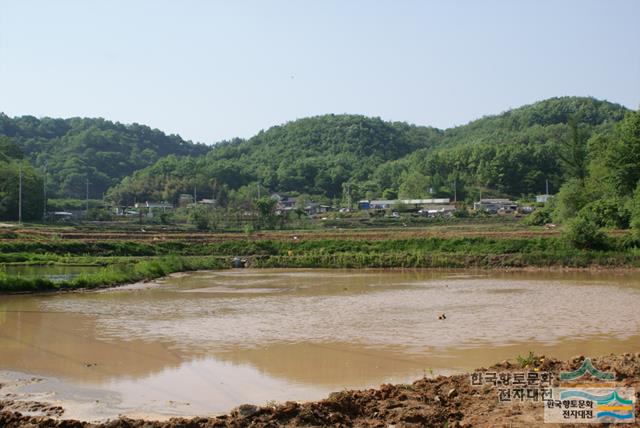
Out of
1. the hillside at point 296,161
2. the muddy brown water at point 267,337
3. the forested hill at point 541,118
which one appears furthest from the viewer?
the forested hill at point 541,118

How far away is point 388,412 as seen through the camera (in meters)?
9.34

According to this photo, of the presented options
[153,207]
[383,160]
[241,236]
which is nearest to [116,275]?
[241,236]

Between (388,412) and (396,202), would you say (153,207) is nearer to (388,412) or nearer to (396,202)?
(396,202)

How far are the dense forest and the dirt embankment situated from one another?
48025 millimetres

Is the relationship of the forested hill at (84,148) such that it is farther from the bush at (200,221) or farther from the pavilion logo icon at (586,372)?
the pavilion logo icon at (586,372)

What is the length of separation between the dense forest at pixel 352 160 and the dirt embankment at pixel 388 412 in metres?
48.0

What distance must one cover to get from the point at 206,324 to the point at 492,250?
27.8m

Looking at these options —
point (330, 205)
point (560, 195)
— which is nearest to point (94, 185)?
point (330, 205)

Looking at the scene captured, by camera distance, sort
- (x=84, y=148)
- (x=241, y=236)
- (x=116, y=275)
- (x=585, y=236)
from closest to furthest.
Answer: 1. (x=116, y=275)
2. (x=585, y=236)
3. (x=241, y=236)
4. (x=84, y=148)

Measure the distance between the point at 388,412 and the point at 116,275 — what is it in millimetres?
23802

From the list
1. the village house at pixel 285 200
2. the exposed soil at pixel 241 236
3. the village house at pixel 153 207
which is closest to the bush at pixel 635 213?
the exposed soil at pixel 241 236

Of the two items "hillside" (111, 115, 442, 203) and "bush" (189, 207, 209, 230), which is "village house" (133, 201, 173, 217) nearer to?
"hillside" (111, 115, 442, 203)

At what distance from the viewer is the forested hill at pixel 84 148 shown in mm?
126562

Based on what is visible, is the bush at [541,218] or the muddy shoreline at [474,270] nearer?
the muddy shoreline at [474,270]
